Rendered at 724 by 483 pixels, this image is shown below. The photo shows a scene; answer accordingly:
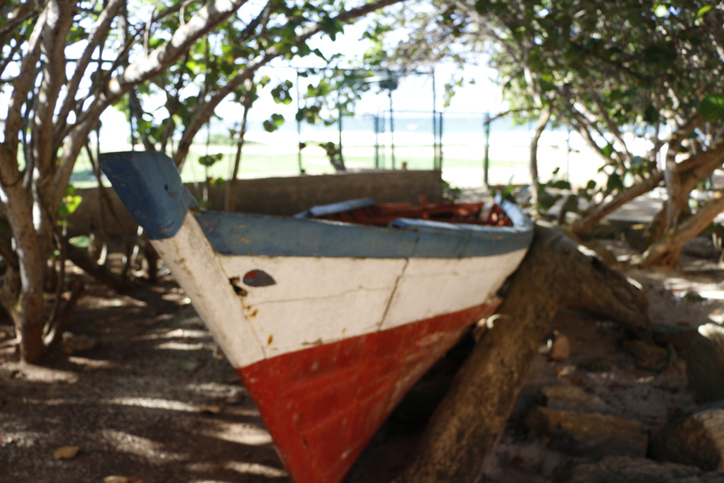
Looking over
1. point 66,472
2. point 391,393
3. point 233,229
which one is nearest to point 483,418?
point 391,393

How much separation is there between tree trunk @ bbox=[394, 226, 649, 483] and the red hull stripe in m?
0.33

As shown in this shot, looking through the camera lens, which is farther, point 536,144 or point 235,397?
point 536,144

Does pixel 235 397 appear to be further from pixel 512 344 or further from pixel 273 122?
pixel 273 122

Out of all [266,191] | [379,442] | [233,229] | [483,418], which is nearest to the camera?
[233,229]

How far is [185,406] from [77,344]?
44.9 inches

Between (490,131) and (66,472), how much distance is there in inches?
488

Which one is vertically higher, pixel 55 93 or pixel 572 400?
pixel 55 93

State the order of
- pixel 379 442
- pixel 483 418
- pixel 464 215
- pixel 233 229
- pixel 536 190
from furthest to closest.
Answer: pixel 536 190
pixel 464 215
pixel 379 442
pixel 483 418
pixel 233 229

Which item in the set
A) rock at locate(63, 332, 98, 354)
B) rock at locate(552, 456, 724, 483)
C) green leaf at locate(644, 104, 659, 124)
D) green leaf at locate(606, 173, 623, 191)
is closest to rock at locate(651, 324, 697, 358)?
rock at locate(552, 456, 724, 483)

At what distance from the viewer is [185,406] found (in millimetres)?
3383

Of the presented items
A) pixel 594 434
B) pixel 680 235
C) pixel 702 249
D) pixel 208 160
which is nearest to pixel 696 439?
pixel 594 434

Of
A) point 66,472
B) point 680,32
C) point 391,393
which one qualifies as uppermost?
point 680,32

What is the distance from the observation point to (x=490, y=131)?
1323 centimetres

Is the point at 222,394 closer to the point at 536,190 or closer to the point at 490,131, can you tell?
the point at 536,190
